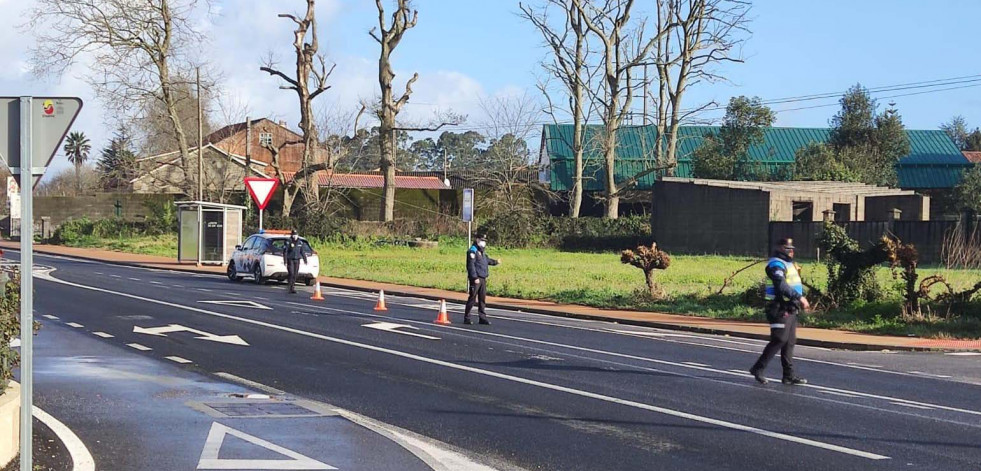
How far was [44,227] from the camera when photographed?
68.3 m

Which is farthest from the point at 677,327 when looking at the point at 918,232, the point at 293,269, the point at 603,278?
the point at 918,232

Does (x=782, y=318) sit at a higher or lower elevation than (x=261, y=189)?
lower

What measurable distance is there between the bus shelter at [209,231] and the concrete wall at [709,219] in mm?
21366

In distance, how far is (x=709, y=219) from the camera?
5250cm

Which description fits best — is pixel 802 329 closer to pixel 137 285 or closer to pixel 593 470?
pixel 593 470

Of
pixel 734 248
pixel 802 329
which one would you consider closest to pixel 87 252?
pixel 734 248

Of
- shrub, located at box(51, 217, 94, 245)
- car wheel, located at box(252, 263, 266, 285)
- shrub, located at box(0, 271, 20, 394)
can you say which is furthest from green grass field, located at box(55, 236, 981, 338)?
shrub, located at box(0, 271, 20, 394)

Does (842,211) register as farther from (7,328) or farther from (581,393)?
(7,328)

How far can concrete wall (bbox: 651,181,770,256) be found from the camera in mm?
50000

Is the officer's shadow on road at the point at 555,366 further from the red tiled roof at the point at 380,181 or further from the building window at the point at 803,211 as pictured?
the red tiled roof at the point at 380,181

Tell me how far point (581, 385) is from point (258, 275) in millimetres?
22176

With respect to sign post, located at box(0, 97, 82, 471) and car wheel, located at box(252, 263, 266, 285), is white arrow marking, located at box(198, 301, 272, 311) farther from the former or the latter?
sign post, located at box(0, 97, 82, 471)


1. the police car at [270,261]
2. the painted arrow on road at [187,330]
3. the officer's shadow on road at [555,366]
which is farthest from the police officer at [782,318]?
the police car at [270,261]

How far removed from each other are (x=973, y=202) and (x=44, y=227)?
2136 inches
